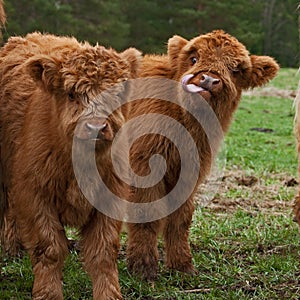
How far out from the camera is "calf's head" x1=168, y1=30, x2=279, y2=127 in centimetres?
461

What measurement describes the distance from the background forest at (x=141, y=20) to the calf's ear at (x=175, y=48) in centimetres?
1799

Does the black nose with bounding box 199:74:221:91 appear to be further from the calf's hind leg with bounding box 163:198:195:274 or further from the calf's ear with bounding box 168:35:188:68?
the calf's hind leg with bounding box 163:198:195:274

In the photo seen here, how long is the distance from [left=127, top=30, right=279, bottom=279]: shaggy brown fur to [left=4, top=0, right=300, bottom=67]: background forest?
59.9 feet

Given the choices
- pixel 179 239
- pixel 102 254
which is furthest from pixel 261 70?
pixel 102 254

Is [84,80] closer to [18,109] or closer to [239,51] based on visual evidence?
[18,109]

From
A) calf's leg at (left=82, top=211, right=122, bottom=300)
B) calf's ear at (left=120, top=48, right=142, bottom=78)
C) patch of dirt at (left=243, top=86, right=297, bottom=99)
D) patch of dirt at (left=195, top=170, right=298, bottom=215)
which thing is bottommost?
patch of dirt at (left=243, top=86, right=297, bottom=99)

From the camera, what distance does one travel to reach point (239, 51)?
15.8 feet

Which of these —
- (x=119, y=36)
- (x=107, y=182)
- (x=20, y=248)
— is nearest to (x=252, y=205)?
(x=20, y=248)

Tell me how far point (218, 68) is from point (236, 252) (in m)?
1.58

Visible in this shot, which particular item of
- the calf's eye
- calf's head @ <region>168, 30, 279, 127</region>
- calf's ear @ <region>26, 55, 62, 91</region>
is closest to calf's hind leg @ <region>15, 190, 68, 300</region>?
calf's ear @ <region>26, 55, 62, 91</region>

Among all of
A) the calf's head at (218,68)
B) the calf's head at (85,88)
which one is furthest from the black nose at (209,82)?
the calf's head at (85,88)

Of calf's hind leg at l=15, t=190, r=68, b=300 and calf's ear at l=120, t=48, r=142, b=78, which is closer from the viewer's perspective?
calf's hind leg at l=15, t=190, r=68, b=300

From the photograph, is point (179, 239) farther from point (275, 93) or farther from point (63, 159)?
point (275, 93)

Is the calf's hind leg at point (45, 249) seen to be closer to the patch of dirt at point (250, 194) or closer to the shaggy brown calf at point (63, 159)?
the shaggy brown calf at point (63, 159)
